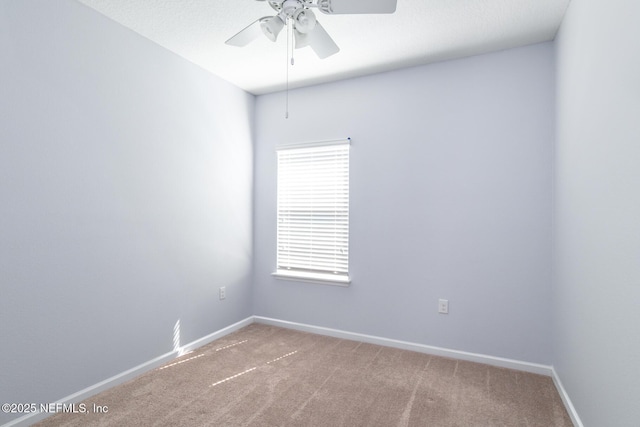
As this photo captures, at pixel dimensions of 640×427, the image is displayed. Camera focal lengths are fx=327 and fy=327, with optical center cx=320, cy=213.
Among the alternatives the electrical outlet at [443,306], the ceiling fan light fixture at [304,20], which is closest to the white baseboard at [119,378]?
the electrical outlet at [443,306]

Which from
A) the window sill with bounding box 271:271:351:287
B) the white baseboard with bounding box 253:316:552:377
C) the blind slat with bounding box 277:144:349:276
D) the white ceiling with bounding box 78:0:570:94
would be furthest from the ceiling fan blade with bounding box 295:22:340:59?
the white baseboard with bounding box 253:316:552:377

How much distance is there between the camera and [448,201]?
9.65 feet

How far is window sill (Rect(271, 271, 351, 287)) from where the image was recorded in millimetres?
3373

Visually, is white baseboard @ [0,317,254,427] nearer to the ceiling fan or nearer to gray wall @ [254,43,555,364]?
gray wall @ [254,43,555,364]

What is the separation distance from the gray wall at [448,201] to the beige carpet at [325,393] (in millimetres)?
372

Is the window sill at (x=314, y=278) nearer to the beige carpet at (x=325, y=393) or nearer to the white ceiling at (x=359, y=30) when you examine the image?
the beige carpet at (x=325, y=393)

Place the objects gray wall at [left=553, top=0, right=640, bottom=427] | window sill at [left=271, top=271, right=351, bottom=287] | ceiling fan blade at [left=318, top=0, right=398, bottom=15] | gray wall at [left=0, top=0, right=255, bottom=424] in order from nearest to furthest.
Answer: gray wall at [left=553, top=0, right=640, bottom=427] < ceiling fan blade at [left=318, top=0, right=398, bottom=15] < gray wall at [left=0, top=0, right=255, bottom=424] < window sill at [left=271, top=271, right=351, bottom=287]

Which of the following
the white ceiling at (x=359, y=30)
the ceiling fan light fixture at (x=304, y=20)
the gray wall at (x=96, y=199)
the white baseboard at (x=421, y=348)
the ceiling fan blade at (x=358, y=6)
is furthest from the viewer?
the white baseboard at (x=421, y=348)

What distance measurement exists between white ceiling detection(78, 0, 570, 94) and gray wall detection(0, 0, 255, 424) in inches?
10.5

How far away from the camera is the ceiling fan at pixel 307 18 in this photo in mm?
1637

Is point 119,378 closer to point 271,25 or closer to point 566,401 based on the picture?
point 271,25

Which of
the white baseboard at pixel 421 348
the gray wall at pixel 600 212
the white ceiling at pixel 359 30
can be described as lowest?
the white baseboard at pixel 421 348

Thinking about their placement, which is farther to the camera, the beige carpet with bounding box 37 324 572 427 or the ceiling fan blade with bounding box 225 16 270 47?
the beige carpet with bounding box 37 324 572 427

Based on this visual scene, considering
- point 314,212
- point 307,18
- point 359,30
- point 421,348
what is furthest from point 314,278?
point 307,18
